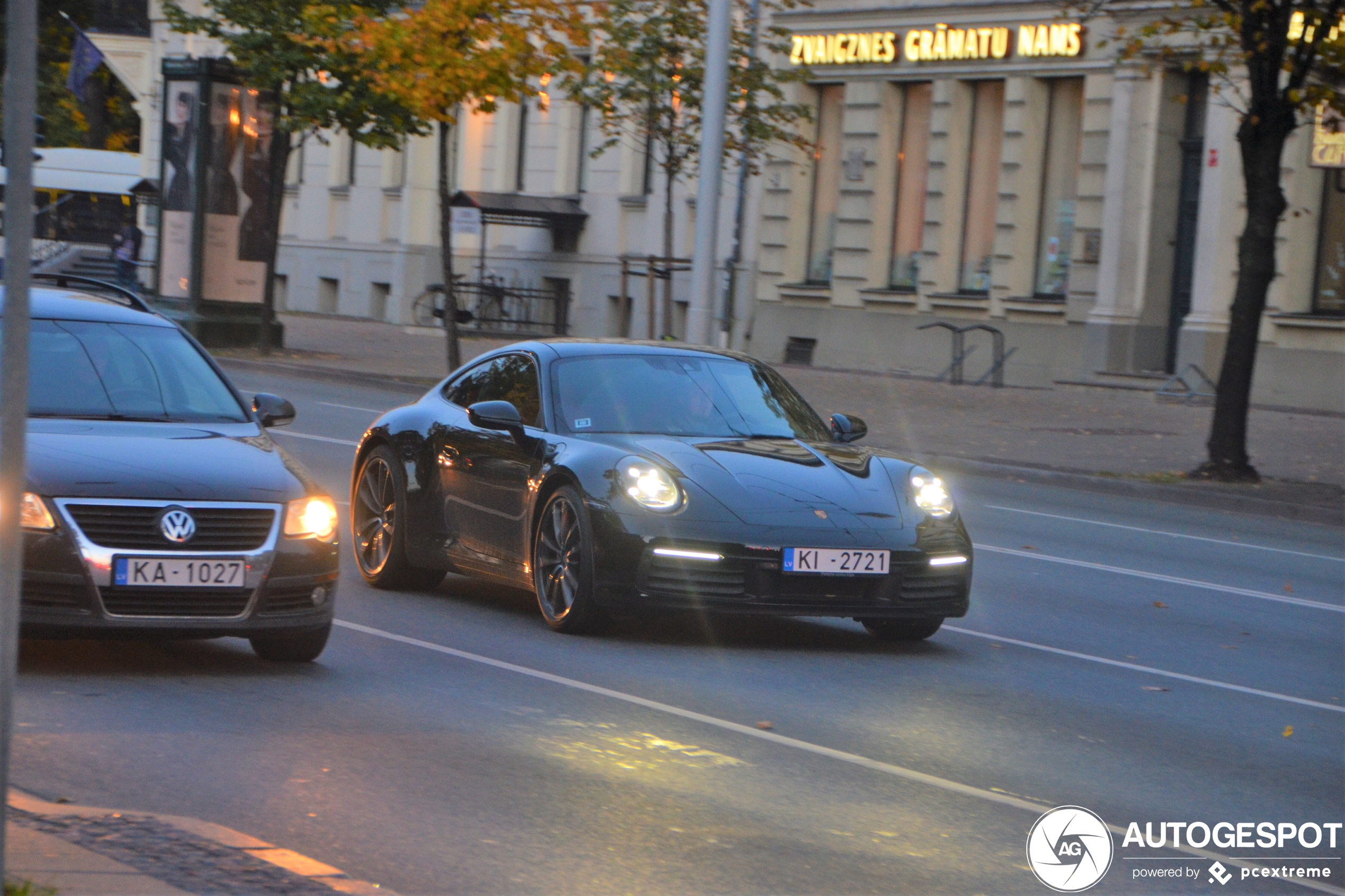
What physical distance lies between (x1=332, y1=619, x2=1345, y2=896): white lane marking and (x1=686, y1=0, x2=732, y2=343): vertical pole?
12647 millimetres

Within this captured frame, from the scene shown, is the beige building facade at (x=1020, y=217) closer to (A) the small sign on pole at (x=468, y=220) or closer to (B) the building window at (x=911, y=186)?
(B) the building window at (x=911, y=186)

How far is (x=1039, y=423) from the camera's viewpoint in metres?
24.6

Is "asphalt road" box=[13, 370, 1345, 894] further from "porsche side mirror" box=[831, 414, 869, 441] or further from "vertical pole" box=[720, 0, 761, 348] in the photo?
"vertical pole" box=[720, 0, 761, 348]

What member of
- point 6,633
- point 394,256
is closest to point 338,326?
point 394,256

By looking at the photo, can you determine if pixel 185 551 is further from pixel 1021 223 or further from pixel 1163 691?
pixel 1021 223

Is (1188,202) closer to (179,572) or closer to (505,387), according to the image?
(505,387)

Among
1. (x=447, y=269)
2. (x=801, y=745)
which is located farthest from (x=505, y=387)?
(x=447, y=269)

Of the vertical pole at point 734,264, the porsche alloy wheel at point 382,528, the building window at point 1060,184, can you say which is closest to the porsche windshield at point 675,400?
the porsche alloy wheel at point 382,528

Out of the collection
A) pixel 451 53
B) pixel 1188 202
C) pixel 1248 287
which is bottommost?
pixel 1248 287

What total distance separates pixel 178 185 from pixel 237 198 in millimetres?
968

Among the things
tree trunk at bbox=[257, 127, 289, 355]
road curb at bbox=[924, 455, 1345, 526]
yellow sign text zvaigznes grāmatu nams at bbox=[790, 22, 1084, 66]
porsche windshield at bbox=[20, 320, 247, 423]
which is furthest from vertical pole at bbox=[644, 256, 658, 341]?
porsche windshield at bbox=[20, 320, 247, 423]

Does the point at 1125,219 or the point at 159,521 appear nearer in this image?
the point at 159,521

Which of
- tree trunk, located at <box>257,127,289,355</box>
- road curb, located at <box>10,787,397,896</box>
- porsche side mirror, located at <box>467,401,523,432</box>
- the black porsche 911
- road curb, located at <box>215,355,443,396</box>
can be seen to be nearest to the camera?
road curb, located at <box>10,787,397,896</box>

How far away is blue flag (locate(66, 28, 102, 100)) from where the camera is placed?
50.7m
